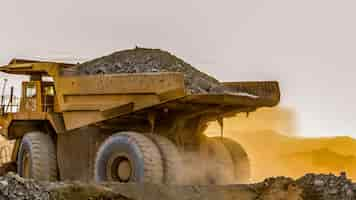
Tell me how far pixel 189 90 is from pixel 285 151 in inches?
463

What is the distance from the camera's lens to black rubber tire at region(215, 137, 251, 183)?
57.8ft

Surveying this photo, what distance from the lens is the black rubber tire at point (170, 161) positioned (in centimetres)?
1471

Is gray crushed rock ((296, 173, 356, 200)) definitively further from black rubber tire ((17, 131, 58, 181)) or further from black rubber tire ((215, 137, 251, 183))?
black rubber tire ((17, 131, 58, 181))

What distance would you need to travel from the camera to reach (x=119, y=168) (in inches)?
607

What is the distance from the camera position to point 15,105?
18812 millimetres

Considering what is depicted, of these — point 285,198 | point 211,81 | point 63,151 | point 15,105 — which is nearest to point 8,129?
point 15,105

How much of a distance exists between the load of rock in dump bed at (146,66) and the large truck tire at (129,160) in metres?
1.60

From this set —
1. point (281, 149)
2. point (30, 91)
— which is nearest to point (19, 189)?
point (30, 91)

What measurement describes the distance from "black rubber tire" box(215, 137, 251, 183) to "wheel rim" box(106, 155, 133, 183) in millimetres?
3238

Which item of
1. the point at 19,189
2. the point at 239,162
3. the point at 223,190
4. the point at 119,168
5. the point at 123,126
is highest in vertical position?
the point at 123,126

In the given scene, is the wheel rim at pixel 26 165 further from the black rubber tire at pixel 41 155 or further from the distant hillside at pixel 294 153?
the distant hillside at pixel 294 153

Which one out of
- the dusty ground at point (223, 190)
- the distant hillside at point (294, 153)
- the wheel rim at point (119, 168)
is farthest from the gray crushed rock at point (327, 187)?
the distant hillside at point (294, 153)

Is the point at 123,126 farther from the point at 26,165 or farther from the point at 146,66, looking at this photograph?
the point at 26,165

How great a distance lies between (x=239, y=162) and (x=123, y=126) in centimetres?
311
